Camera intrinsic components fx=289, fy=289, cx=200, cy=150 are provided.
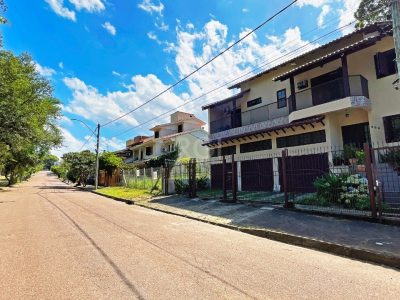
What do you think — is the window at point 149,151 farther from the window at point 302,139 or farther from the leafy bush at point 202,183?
the window at point 302,139

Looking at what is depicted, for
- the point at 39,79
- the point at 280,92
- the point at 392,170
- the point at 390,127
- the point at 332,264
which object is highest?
the point at 39,79

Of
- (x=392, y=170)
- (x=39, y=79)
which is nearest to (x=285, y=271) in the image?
(x=392, y=170)

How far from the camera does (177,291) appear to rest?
12.6 feet

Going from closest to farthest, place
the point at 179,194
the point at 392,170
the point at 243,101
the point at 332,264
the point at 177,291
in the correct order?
the point at 177,291, the point at 332,264, the point at 392,170, the point at 179,194, the point at 243,101

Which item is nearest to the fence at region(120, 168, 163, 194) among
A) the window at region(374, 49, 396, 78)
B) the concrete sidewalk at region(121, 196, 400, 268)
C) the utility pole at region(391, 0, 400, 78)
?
the concrete sidewalk at region(121, 196, 400, 268)

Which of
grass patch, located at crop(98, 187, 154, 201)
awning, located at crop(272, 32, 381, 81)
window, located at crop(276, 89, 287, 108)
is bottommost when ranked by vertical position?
grass patch, located at crop(98, 187, 154, 201)

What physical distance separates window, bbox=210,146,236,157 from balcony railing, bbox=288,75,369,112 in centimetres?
651

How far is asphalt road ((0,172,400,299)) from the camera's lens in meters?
3.86

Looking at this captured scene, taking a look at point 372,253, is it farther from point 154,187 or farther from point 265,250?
point 154,187

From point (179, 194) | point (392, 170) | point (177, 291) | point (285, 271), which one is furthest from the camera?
point (179, 194)

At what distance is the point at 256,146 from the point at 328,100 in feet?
20.9

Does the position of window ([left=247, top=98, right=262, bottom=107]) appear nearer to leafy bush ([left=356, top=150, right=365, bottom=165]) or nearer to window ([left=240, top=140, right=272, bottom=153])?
window ([left=240, top=140, right=272, bottom=153])

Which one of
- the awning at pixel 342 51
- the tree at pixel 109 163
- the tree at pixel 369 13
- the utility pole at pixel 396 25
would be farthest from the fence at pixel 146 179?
the utility pole at pixel 396 25

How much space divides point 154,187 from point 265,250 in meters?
15.8
